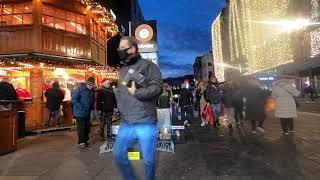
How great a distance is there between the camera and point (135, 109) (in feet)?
12.8

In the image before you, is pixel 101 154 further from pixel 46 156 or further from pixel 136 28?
pixel 136 28

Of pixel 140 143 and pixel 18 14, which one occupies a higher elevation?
pixel 18 14

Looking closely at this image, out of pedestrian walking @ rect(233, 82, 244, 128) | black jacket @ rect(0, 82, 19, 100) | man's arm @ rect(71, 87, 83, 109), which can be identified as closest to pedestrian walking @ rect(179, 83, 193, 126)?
pedestrian walking @ rect(233, 82, 244, 128)

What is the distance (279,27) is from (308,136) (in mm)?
29042

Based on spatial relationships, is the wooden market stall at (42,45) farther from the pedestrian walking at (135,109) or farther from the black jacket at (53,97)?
the pedestrian walking at (135,109)

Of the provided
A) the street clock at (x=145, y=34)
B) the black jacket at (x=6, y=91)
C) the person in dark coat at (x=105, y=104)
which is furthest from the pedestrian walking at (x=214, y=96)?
the black jacket at (x=6, y=91)

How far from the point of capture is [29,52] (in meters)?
15.8

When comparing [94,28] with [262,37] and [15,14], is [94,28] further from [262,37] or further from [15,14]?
[262,37]

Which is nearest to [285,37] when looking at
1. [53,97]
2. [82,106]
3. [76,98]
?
[53,97]

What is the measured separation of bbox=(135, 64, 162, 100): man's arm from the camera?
3.77 m

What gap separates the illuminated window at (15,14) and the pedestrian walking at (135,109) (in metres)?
13.7

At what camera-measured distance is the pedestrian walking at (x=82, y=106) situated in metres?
9.52

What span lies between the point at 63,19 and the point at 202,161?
13.2m

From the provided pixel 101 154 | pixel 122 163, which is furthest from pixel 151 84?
pixel 101 154
